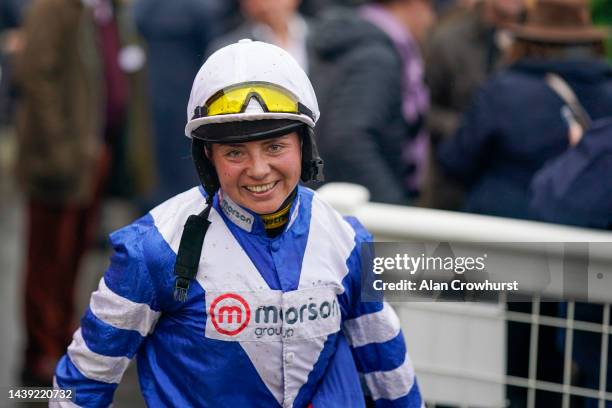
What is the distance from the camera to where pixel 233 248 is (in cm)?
303

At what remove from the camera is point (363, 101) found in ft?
17.4

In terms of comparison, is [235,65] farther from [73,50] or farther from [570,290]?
[73,50]

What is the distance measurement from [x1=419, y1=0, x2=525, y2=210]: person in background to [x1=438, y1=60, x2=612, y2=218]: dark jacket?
104 centimetres

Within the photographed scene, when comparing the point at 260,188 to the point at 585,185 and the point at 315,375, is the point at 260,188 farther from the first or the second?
the point at 585,185

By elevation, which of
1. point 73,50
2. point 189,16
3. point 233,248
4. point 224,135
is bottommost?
point 233,248

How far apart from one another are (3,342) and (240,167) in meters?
4.18

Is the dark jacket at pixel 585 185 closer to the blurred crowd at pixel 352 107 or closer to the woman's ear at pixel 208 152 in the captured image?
the blurred crowd at pixel 352 107

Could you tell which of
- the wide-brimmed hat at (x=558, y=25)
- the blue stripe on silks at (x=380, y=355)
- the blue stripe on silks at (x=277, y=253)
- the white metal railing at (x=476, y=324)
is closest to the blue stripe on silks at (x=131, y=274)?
the blue stripe on silks at (x=277, y=253)

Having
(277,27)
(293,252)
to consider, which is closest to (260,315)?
(293,252)

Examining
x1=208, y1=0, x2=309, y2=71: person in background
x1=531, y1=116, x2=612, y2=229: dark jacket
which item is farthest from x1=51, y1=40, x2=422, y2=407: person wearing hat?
x1=208, y1=0, x2=309, y2=71: person in background

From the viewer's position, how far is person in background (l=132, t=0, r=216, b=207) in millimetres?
7664

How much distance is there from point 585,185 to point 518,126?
97cm

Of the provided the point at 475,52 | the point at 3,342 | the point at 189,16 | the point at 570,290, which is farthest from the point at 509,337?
the point at 189,16

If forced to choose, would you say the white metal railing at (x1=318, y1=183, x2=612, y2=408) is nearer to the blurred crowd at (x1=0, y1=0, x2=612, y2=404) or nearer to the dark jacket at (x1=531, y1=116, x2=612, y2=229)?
the dark jacket at (x1=531, y1=116, x2=612, y2=229)
